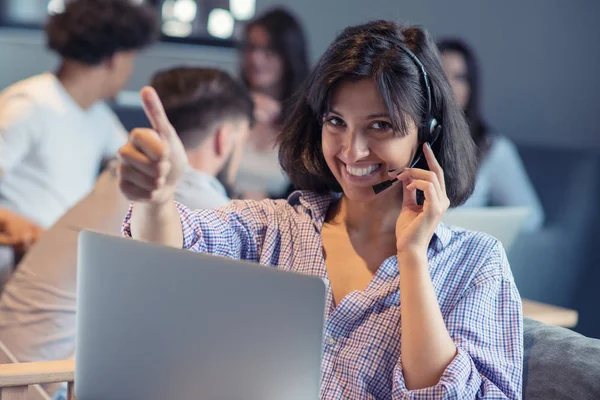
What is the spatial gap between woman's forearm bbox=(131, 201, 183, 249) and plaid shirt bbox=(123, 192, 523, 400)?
6cm

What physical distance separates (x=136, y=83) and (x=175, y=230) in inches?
120

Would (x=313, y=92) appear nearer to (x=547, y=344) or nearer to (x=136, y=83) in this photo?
(x=547, y=344)

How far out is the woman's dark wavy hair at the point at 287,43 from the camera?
3773mm

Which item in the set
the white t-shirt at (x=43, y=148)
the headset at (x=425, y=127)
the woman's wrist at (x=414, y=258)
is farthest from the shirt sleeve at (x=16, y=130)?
the woman's wrist at (x=414, y=258)

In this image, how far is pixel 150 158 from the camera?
1192 mm

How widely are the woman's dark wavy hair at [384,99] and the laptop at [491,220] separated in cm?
33

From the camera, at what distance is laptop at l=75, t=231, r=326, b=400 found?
3.40 feet

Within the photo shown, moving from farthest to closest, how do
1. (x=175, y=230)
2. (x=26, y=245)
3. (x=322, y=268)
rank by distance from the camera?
(x=26, y=245) → (x=322, y=268) → (x=175, y=230)

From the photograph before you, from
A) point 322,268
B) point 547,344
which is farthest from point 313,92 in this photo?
point 547,344

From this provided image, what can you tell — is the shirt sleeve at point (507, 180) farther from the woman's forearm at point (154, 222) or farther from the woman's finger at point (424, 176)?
the woman's forearm at point (154, 222)

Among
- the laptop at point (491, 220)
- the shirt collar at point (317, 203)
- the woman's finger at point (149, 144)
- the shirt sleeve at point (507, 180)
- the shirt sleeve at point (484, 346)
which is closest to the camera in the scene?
the woman's finger at point (149, 144)

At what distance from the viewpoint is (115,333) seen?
3.85ft

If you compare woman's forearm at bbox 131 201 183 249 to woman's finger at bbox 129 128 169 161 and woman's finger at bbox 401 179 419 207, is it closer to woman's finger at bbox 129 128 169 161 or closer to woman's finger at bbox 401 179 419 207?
woman's finger at bbox 129 128 169 161

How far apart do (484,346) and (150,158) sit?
595mm
